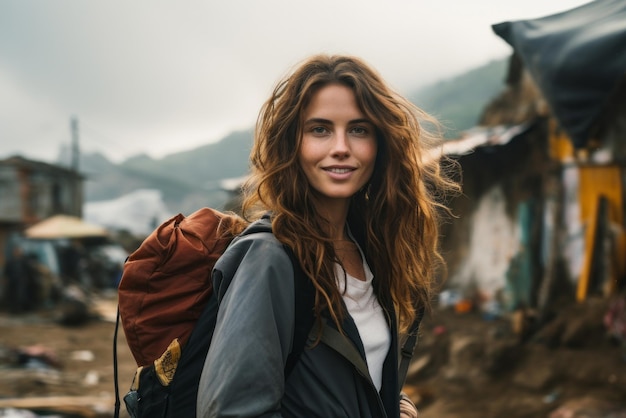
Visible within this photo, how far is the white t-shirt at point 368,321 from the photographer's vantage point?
5.74ft

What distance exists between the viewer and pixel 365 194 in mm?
2059

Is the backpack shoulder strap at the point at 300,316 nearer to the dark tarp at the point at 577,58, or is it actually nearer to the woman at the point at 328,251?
the woman at the point at 328,251

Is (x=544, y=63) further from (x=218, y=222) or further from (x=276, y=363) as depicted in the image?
(x=276, y=363)

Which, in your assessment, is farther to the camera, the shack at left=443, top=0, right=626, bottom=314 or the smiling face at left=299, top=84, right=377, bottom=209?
the shack at left=443, top=0, right=626, bottom=314

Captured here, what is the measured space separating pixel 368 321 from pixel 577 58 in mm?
2254

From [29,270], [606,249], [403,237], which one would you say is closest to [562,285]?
[606,249]

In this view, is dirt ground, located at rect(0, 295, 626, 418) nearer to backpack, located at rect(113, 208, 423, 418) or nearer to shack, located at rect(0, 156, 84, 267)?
backpack, located at rect(113, 208, 423, 418)

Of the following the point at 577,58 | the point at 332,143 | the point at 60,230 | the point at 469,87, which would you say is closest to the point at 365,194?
the point at 332,143

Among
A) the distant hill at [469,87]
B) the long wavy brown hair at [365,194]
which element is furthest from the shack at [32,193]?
the distant hill at [469,87]

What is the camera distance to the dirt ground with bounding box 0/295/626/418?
6199 mm

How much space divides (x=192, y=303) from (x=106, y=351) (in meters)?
10.8

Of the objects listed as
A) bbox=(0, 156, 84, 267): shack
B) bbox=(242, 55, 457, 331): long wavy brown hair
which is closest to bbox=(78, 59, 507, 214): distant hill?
bbox=(0, 156, 84, 267): shack

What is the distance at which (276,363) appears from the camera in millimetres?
1418

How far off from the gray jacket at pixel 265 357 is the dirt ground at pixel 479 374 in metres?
4.77
